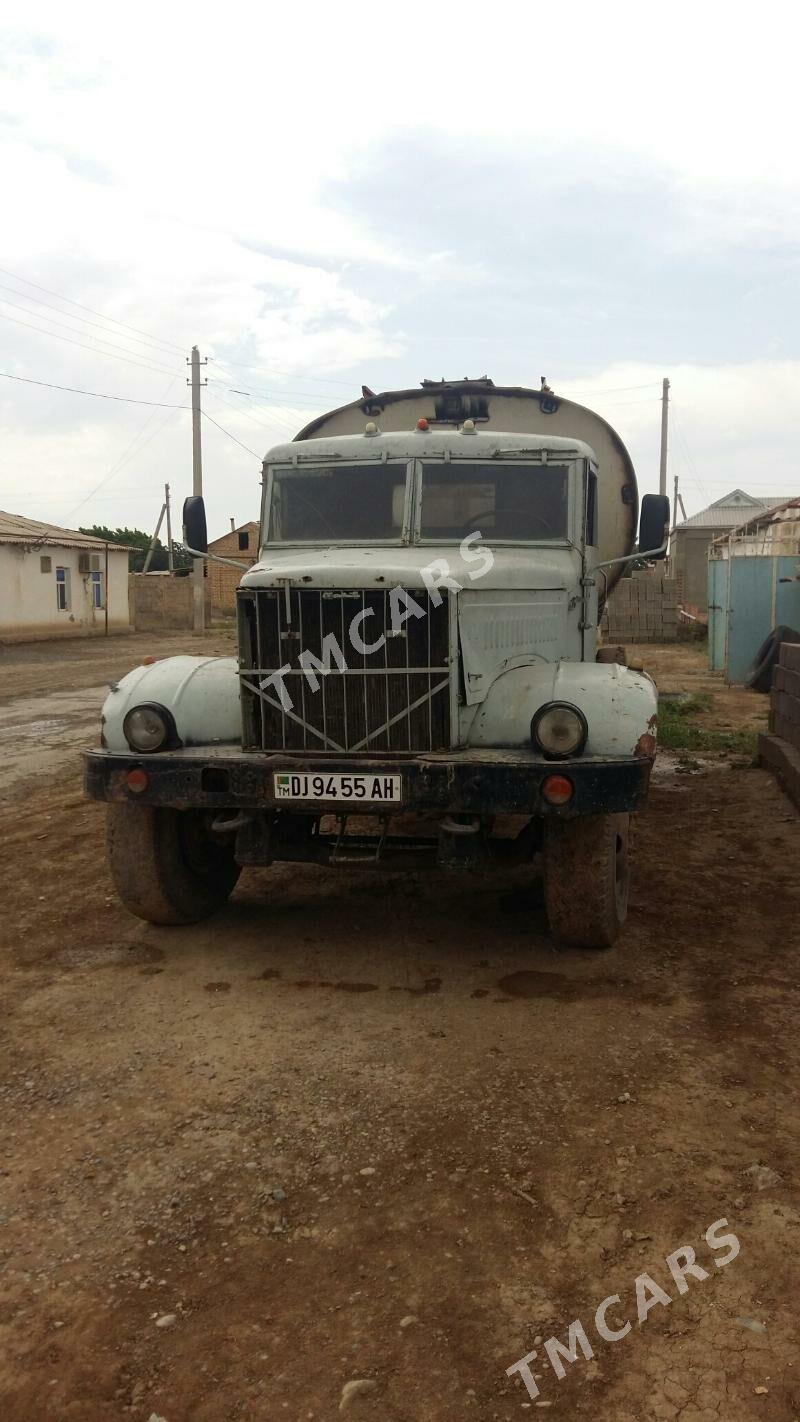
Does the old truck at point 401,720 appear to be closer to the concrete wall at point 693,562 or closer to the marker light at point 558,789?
the marker light at point 558,789

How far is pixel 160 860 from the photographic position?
4.91m

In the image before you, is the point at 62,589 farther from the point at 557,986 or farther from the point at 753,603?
the point at 557,986

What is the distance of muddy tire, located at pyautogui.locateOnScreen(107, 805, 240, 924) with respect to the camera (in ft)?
16.1

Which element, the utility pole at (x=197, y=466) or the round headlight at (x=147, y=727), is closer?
the round headlight at (x=147, y=727)

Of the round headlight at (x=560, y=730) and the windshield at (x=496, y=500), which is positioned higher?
the windshield at (x=496, y=500)

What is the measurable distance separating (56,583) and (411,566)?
2530cm

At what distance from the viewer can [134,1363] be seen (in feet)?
7.80

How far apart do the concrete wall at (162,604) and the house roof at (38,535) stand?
284 centimetres

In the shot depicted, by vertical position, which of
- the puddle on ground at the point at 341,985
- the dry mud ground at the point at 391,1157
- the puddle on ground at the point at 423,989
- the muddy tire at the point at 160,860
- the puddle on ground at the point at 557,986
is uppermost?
the muddy tire at the point at 160,860

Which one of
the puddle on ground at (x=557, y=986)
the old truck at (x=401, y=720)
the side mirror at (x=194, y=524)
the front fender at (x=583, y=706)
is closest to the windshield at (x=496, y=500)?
the old truck at (x=401, y=720)

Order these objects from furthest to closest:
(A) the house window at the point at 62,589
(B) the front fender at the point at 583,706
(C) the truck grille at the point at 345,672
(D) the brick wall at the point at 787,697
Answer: (A) the house window at the point at 62,589
(D) the brick wall at the point at 787,697
(C) the truck grille at the point at 345,672
(B) the front fender at the point at 583,706

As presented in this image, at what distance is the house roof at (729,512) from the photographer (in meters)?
37.7

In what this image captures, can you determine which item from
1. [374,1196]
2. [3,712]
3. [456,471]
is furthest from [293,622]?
[3,712]

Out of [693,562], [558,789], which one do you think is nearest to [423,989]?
[558,789]
